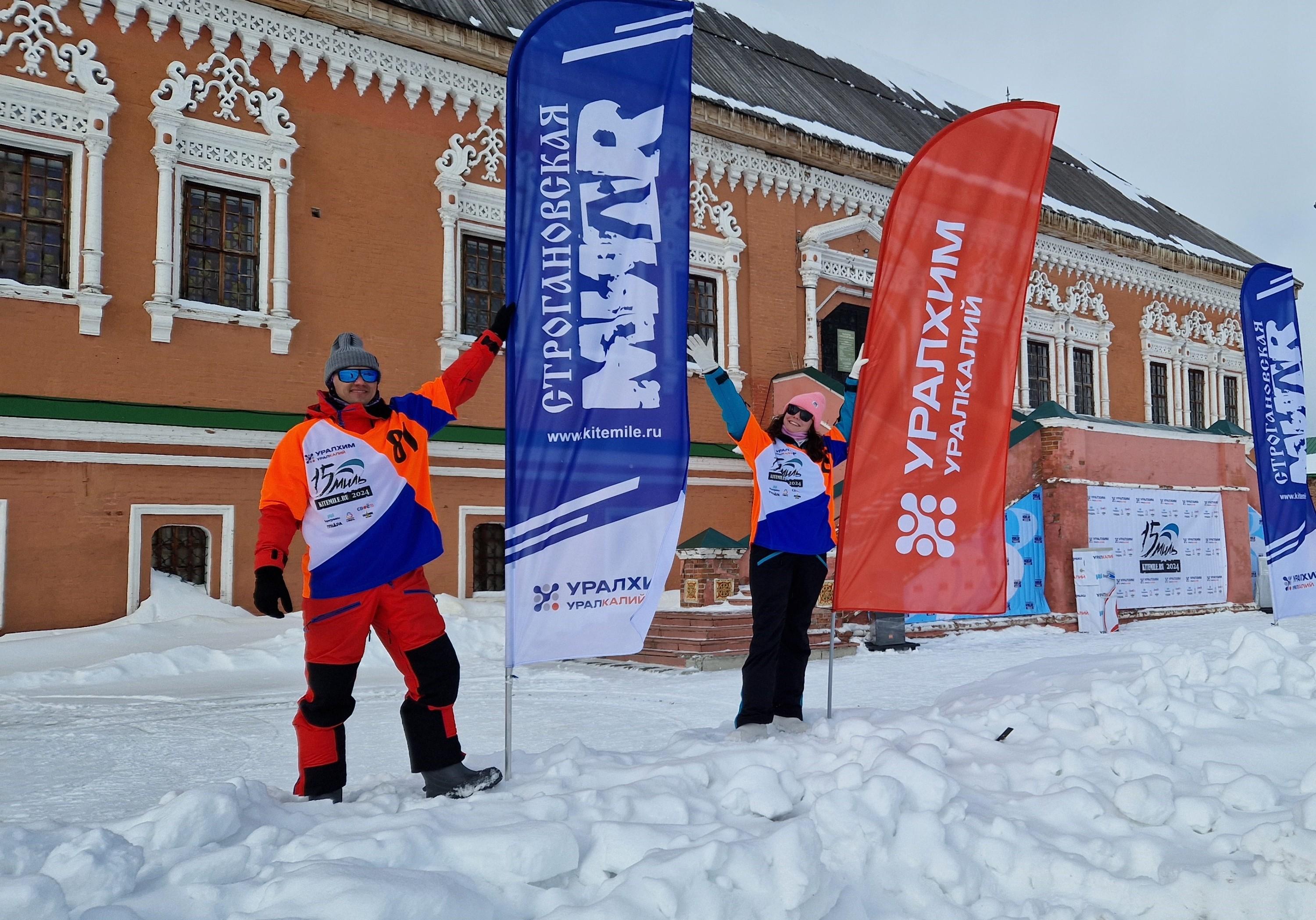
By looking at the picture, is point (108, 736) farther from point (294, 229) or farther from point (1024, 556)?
point (1024, 556)

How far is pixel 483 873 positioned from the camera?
289cm

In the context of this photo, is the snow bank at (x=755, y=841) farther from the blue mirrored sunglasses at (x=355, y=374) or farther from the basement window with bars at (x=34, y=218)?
the basement window with bars at (x=34, y=218)

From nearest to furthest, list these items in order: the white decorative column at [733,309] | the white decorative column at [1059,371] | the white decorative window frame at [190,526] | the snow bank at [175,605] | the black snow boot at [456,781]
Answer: the black snow boot at [456,781], the snow bank at [175,605], the white decorative window frame at [190,526], the white decorative column at [733,309], the white decorative column at [1059,371]

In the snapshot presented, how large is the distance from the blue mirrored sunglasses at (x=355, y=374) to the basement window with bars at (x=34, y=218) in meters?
9.51

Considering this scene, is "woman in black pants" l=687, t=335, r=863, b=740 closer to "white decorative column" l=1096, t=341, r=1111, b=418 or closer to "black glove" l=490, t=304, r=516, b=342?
"black glove" l=490, t=304, r=516, b=342

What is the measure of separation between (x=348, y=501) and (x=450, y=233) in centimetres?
1095

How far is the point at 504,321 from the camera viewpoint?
430 cm

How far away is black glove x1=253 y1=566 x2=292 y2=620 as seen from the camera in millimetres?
3627

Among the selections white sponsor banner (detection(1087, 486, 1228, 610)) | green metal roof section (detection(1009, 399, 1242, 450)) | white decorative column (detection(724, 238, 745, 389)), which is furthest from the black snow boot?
white decorative column (detection(724, 238, 745, 389))

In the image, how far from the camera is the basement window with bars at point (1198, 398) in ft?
85.0

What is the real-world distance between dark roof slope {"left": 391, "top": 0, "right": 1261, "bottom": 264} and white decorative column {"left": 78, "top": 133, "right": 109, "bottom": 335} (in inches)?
178

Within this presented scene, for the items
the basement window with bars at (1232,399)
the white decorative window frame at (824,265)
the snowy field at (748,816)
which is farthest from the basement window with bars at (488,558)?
the basement window with bars at (1232,399)

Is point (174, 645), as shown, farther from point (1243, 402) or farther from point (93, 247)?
point (1243, 402)

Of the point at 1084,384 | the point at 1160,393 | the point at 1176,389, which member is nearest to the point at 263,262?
the point at 1084,384
